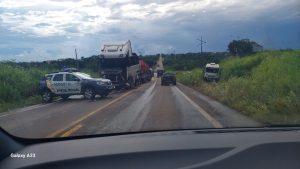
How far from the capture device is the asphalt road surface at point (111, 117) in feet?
12.1

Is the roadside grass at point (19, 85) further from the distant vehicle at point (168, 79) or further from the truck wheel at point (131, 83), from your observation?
the distant vehicle at point (168, 79)

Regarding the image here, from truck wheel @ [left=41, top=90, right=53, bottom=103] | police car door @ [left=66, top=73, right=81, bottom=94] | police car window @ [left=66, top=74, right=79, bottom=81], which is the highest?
police car window @ [left=66, top=74, right=79, bottom=81]

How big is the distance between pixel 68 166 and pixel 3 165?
0.45 meters

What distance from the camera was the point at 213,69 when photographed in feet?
17.6

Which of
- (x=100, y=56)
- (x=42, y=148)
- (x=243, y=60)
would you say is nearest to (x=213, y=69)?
(x=243, y=60)

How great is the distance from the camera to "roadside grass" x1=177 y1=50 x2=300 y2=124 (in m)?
4.63

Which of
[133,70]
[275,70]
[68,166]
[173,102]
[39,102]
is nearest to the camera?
[68,166]

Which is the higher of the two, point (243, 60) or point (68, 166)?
point (243, 60)

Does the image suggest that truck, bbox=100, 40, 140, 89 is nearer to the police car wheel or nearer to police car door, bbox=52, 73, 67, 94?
the police car wheel

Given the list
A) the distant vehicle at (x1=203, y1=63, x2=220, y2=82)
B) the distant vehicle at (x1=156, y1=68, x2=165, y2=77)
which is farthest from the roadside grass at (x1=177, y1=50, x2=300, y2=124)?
the distant vehicle at (x1=156, y1=68, x2=165, y2=77)

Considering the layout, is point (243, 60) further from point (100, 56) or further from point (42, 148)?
point (42, 148)

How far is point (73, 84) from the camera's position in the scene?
16.1 ft

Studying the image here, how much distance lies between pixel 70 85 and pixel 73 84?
0.16ft

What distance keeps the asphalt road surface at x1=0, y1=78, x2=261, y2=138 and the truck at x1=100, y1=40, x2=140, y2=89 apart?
252 millimetres
